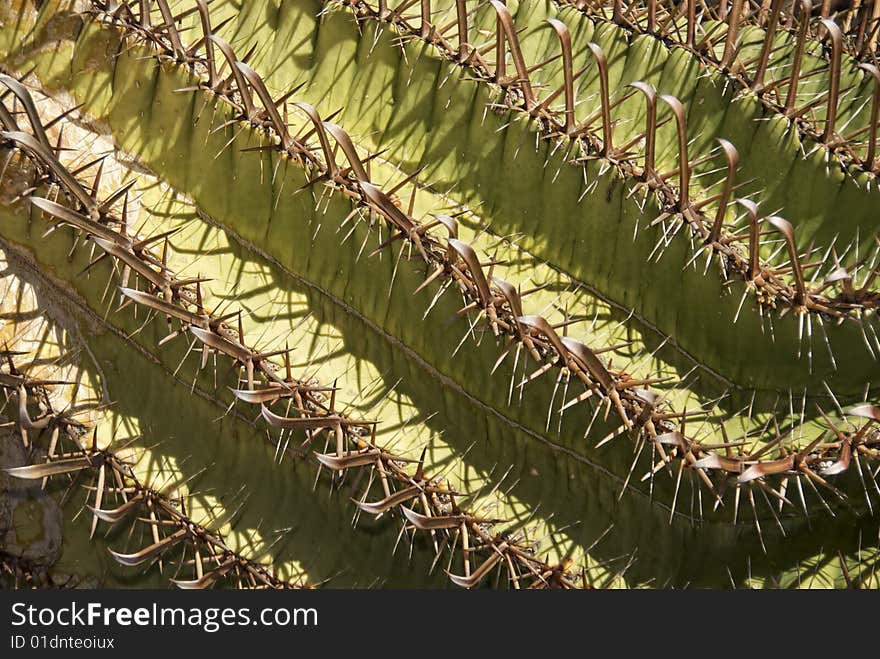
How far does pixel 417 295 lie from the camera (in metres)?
1.43

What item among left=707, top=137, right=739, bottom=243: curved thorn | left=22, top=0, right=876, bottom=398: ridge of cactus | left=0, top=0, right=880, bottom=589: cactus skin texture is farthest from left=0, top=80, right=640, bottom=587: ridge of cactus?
left=707, top=137, right=739, bottom=243: curved thorn

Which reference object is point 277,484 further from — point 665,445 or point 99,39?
point 99,39

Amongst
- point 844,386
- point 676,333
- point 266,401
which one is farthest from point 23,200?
point 844,386

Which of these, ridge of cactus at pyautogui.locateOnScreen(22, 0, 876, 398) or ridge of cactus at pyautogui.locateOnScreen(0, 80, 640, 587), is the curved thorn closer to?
ridge of cactus at pyautogui.locateOnScreen(22, 0, 876, 398)

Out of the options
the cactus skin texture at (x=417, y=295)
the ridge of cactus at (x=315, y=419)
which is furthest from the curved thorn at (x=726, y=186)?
the ridge of cactus at (x=315, y=419)

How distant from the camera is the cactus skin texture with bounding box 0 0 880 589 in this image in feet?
4.63

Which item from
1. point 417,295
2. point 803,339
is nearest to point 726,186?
point 803,339

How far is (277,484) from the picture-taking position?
4.96 ft

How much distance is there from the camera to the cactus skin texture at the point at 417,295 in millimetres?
1411

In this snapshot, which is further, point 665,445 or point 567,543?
point 567,543

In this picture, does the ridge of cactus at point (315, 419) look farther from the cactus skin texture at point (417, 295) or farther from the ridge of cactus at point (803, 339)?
the ridge of cactus at point (803, 339)

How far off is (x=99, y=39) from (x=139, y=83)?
0.36 ft

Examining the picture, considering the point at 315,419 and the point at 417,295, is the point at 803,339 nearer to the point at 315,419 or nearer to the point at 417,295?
the point at 417,295

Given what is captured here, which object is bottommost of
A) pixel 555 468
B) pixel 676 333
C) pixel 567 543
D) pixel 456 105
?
pixel 567 543
